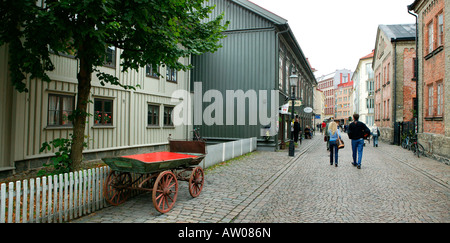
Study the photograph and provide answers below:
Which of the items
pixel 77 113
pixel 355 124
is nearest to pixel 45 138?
pixel 77 113

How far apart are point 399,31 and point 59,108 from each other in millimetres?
26470

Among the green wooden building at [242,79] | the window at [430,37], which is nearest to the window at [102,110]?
the green wooden building at [242,79]

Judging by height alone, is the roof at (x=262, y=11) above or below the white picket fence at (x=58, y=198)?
above

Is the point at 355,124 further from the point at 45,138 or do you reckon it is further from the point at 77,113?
the point at 45,138

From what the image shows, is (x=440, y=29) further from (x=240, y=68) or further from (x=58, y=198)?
(x=58, y=198)

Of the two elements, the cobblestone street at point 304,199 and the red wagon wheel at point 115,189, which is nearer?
the cobblestone street at point 304,199

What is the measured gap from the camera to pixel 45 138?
343 inches

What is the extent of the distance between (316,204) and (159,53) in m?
4.72

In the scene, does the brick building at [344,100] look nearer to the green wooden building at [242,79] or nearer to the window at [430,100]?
the window at [430,100]

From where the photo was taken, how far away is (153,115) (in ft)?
47.4

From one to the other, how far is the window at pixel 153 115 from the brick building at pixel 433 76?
529 inches

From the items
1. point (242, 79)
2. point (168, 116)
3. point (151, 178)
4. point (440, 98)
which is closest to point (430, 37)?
point (440, 98)

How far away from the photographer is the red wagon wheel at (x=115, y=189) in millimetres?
5016

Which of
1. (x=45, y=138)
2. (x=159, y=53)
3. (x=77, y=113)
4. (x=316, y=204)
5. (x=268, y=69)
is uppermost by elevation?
(x=268, y=69)
